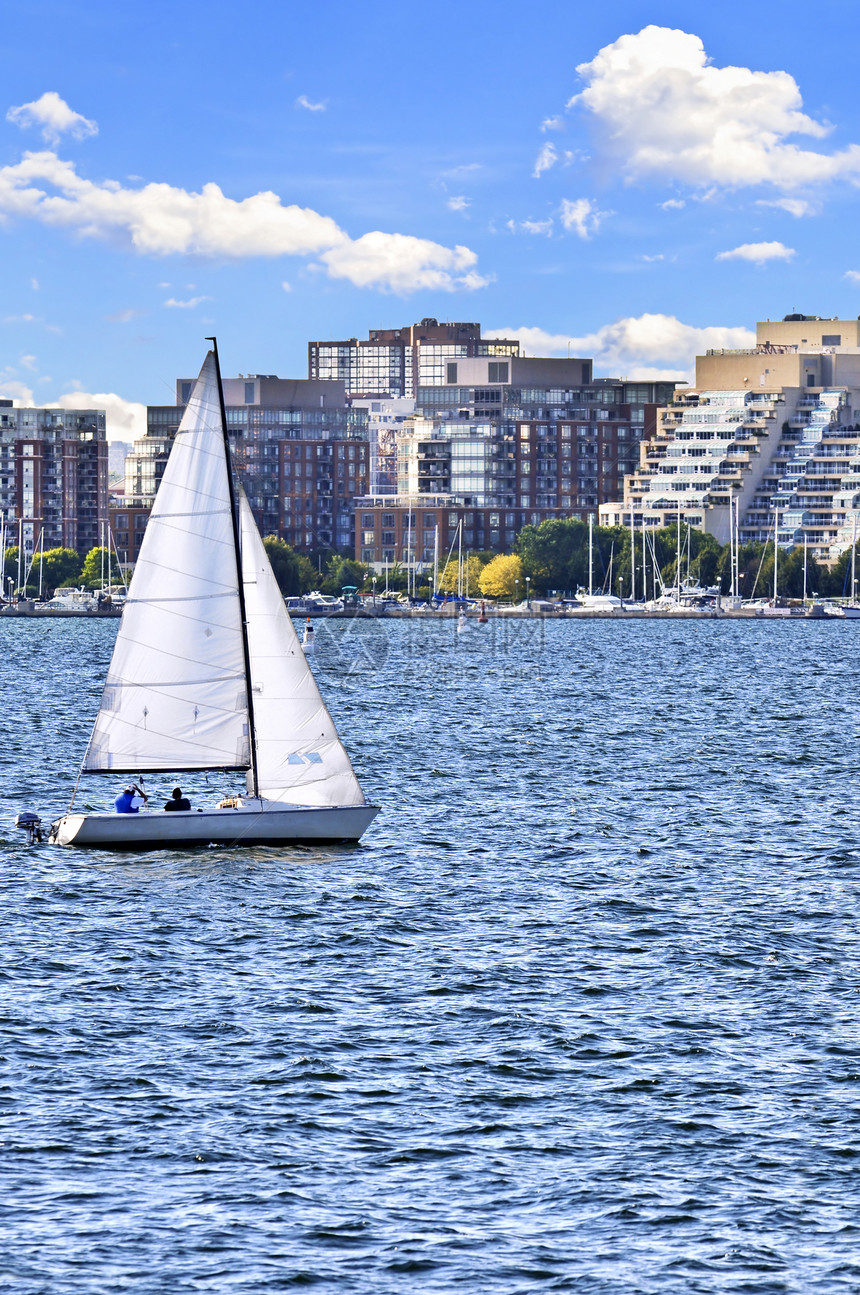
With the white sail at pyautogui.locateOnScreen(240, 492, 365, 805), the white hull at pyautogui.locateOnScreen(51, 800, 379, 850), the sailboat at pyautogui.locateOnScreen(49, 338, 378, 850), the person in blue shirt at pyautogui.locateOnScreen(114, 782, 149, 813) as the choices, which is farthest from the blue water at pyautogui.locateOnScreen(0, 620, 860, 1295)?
the sailboat at pyautogui.locateOnScreen(49, 338, 378, 850)

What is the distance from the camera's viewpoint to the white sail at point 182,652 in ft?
175

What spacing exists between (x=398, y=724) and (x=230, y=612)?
5855cm

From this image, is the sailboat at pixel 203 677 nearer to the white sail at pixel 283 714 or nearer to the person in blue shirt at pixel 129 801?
the white sail at pixel 283 714

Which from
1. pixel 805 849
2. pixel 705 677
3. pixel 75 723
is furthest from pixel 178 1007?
pixel 705 677

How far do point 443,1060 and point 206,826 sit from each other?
1873cm

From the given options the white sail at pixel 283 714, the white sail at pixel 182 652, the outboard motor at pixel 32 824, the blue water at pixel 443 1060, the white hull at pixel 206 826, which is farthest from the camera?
the outboard motor at pixel 32 824

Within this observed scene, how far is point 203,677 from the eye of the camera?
5347cm

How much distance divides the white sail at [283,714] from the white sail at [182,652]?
0.56 meters

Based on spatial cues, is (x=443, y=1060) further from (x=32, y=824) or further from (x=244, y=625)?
(x=32, y=824)

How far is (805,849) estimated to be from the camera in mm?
59281

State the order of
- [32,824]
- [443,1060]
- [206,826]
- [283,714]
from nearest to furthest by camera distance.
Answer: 1. [443,1060]
2. [206,826]
3. [283,714]
4. [32,824]

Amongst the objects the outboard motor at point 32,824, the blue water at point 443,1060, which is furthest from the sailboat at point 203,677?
the outboard motor at point 32,824

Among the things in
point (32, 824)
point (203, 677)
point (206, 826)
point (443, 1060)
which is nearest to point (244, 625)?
point (203, 677)

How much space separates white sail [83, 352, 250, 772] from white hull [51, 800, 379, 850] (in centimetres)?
165
